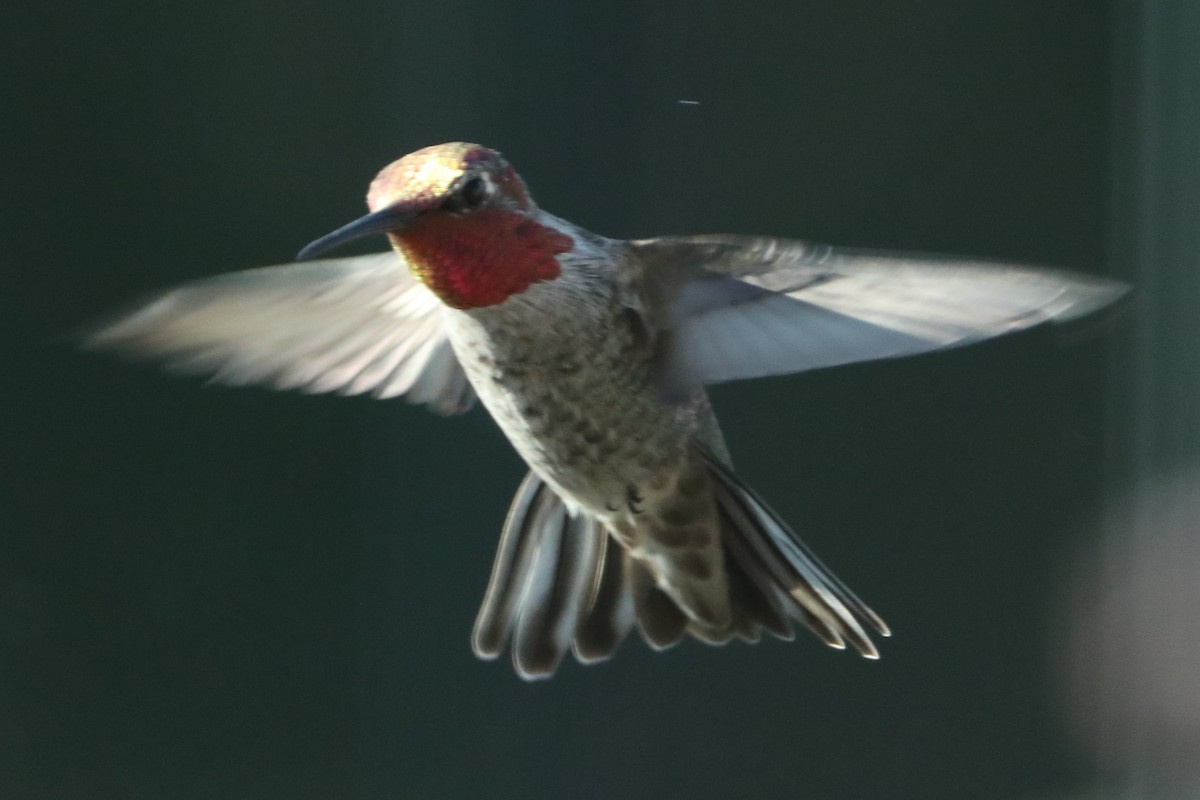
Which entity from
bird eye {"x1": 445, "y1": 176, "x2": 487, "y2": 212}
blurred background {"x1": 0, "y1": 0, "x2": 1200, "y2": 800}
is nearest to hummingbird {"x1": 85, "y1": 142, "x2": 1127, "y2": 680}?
bird eye {"x1": 445, "y1": 176, "x2": 487, "y2": 212}

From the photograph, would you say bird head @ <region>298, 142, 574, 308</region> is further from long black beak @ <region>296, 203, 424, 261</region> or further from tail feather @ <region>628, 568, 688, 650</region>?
tail feather @ <region>628, 568, 688, 650</region>

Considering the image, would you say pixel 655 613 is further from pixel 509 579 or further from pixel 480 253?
pixel 480 253

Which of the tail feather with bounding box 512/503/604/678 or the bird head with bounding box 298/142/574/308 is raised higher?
the bird head with bounding box 298/142/574/308

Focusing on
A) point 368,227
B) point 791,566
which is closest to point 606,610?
point 791,566

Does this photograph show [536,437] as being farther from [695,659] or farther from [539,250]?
[695,659]

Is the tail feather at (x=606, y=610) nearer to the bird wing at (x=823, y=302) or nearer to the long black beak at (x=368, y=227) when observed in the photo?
the bird wing at (x=823, y=302)

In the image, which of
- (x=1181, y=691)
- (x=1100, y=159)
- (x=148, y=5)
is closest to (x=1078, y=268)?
(x=1100, y=159)

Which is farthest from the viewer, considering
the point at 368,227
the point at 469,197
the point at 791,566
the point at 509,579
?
the point at 509,579
